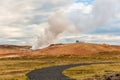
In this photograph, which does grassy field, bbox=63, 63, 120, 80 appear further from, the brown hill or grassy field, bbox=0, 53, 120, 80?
the brown hill

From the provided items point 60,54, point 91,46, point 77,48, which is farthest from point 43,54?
point 91,46

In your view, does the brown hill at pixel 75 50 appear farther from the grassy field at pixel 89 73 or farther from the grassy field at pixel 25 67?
the grassy field at pixel 89 73

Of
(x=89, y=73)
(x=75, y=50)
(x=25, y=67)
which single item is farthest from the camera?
(x=75, y=50)

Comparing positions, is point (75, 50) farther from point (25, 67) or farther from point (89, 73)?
point (89, 73)

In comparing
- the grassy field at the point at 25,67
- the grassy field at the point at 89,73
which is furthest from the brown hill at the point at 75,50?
the grassy field at the point at 89,73

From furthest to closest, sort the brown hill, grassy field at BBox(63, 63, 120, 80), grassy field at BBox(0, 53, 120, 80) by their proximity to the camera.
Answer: the brown hill < grassy field at BBox(0, 53, 120, 80) < grassy field at BBox(63, 63, 120, 80)

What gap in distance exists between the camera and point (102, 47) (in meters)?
186

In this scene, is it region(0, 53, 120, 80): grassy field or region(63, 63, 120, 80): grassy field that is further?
region(0, 53, 120, 80): grassy field

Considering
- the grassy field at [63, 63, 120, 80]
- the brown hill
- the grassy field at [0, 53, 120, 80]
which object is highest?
the brown hill

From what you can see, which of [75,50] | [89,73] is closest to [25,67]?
[89,73]

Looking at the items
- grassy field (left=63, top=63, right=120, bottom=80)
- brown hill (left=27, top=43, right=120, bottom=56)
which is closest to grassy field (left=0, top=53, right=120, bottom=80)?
grassy field (left=63, top=63, right=120, bottom=80)

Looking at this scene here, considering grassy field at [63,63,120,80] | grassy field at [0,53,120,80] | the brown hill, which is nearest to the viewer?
grassy field at [63,63,120,80]

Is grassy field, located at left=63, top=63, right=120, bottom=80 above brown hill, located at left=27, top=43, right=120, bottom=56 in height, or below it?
below

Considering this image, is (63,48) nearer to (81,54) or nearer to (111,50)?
(81,54)
